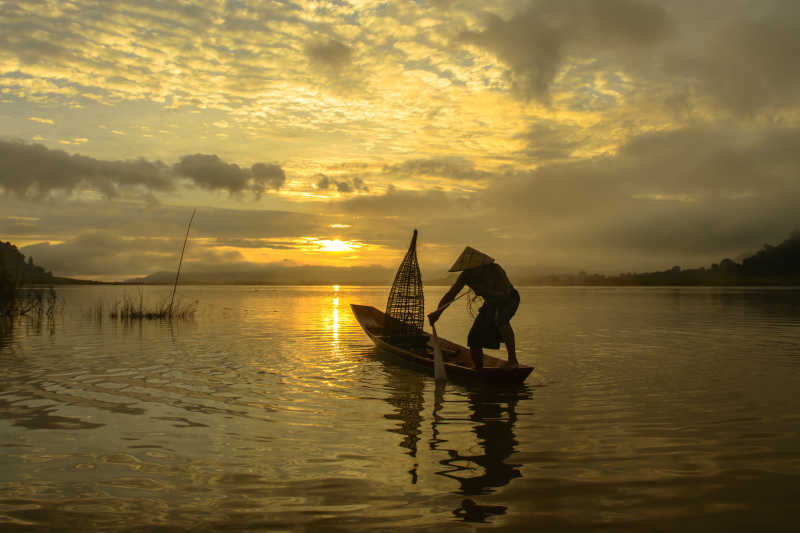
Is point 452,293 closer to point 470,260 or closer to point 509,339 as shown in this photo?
point 470,260

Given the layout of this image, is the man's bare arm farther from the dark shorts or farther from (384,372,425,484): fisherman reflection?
(384,372,425,484): fisherman reflection

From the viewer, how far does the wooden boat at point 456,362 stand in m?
10.7

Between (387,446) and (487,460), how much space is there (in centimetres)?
133

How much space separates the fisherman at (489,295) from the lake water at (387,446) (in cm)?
120

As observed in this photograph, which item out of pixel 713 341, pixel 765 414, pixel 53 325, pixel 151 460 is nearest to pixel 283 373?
pixel 151 460

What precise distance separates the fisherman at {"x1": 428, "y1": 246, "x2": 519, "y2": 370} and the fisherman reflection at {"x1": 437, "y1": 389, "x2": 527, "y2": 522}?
1.82 meters

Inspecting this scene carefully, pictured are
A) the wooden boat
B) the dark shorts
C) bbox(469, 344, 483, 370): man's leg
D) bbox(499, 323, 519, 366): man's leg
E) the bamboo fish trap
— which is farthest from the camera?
the bamboo fish trap

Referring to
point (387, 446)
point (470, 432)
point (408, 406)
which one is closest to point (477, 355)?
point (408, 406)

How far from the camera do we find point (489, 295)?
1136 centimetres

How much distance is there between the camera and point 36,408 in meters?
8.68

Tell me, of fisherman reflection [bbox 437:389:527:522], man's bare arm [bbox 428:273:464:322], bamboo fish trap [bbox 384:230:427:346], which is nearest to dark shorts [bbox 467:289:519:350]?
man's bare arm [bbox 428:273:464:322]

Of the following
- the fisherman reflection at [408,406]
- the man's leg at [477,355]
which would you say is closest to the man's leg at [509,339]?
the man's leg at [477,355]

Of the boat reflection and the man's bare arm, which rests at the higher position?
the man's bare arm

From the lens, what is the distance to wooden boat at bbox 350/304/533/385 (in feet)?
35.1
